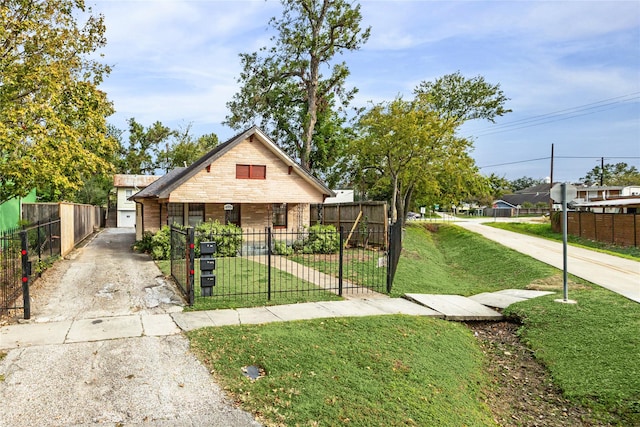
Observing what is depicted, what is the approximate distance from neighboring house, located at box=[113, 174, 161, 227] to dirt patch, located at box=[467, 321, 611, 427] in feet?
127

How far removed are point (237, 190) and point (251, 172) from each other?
108 cm

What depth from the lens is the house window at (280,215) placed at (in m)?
21.0

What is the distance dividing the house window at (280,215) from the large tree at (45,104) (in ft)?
29.9

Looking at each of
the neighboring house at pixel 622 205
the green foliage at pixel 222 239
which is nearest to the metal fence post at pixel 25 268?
the green foliage at pixel 222 239

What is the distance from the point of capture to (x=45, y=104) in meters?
10.8

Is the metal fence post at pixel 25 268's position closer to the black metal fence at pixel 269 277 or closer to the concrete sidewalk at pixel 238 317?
the concrete sidewalk at pixel 238 317

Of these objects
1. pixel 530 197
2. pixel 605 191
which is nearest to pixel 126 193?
pixel 605 191

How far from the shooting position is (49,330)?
6.80 m

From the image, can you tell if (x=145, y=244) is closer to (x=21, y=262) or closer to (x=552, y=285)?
(x=21, y=262)

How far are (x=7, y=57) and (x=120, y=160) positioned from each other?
142ft

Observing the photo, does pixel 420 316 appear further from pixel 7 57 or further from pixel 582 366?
pixel 7 57

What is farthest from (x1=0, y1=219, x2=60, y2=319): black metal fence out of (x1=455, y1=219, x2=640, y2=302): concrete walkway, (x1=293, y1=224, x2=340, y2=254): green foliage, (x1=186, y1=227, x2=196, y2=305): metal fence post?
(x1=455, y1=219, x2=640, y2=302): concrete walkway

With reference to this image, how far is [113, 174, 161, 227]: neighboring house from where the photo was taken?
4078cm

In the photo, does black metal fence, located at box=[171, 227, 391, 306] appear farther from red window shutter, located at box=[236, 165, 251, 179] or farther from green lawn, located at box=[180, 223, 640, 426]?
red window shutter, located at box=[236, 165, 251, 179]
